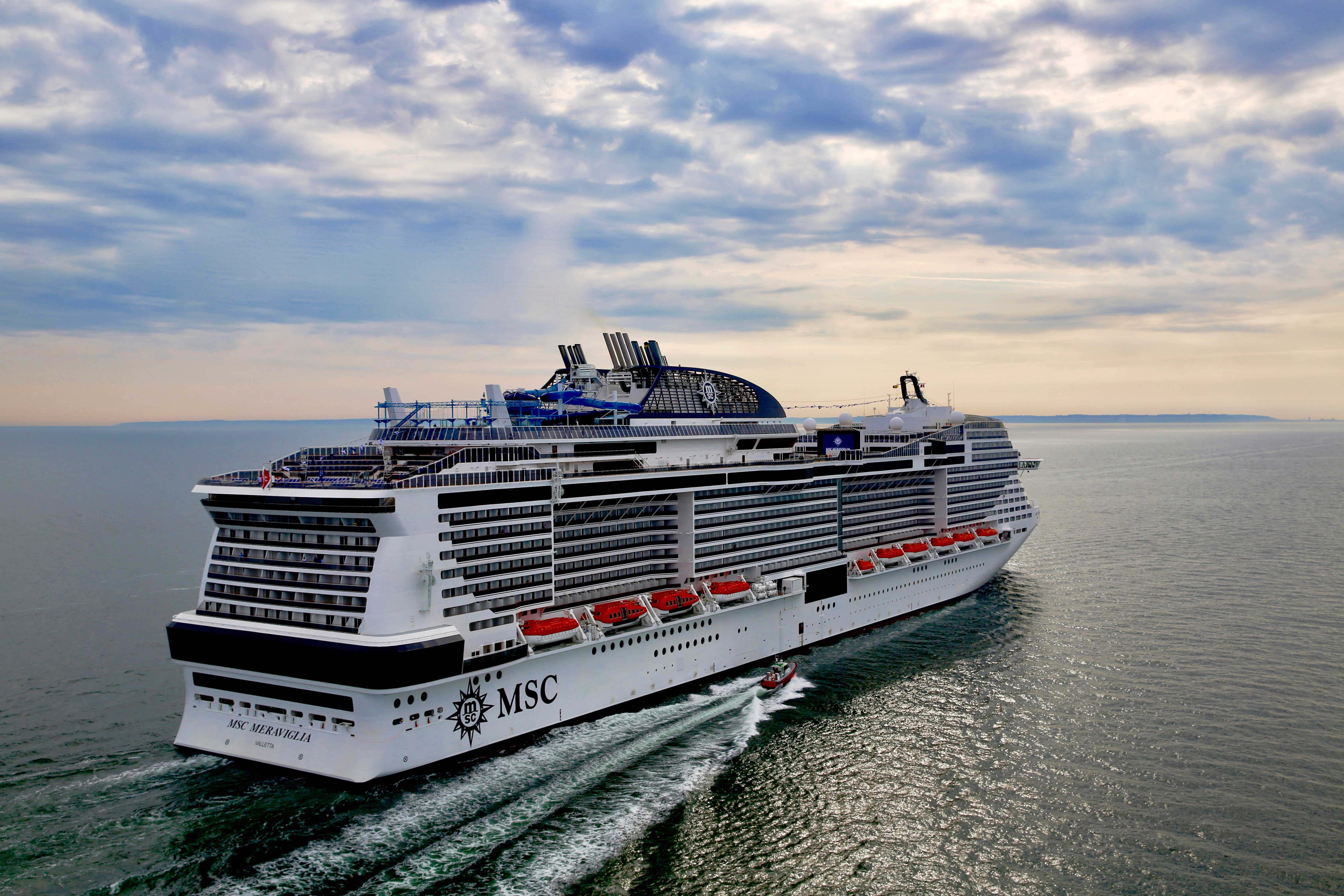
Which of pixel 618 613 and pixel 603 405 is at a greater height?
pixel 603 405

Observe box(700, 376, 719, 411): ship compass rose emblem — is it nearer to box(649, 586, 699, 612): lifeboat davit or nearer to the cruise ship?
the cruise ship

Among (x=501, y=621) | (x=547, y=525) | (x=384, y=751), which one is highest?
(x=547, y=525)

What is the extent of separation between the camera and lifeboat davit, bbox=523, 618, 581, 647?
3256 centimetres

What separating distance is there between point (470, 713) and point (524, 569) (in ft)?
20.7

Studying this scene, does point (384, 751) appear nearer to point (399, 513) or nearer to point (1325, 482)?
point (399, 513)

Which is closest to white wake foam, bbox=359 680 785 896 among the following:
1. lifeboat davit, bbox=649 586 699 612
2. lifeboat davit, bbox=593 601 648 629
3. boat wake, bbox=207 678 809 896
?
boat wake, bbox=207 678 809 896

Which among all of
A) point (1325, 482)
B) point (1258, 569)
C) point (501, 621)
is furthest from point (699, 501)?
point (1325, 482)

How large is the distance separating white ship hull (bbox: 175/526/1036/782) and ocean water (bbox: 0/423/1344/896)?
3.10ft

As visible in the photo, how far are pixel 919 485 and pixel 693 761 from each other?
120 ft

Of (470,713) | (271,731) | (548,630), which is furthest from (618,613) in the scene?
(271,731)

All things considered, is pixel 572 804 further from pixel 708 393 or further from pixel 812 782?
pixel 708 393

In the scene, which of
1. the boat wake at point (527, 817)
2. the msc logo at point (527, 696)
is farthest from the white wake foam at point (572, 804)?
the msc logo at point (527, 696)

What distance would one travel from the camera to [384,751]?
28.0m

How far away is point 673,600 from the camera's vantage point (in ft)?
126
